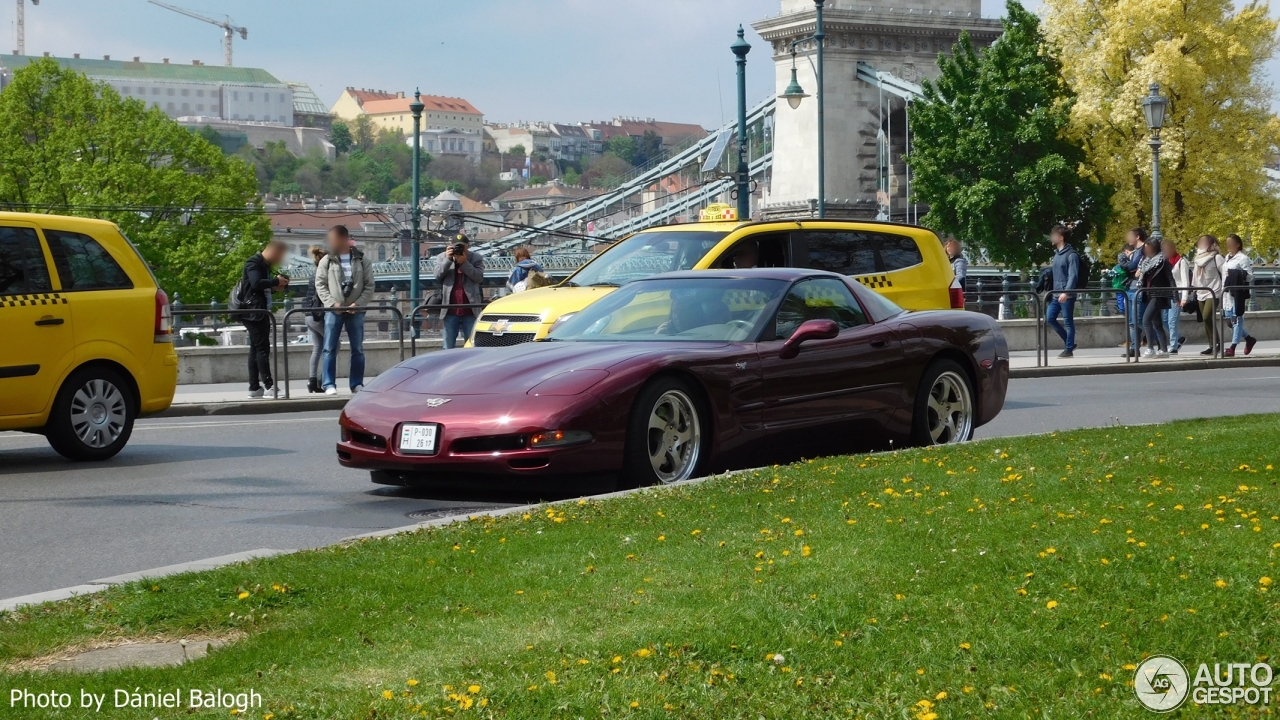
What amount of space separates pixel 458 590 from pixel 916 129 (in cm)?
5009

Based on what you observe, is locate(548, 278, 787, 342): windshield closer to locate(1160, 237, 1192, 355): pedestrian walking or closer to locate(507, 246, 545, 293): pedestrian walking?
locate(507, 246, 545, 293): pedestrian walking

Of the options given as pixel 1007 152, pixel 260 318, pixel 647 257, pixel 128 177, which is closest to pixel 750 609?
pixel 647 257

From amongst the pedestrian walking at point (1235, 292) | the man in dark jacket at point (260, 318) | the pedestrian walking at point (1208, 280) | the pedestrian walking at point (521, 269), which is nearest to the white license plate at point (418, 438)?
the man in dark jacket at point (260, 318)

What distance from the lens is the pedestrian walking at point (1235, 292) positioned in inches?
934

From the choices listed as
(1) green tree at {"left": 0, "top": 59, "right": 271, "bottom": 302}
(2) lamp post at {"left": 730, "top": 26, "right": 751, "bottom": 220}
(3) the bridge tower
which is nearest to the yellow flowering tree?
(3) the bridge tower

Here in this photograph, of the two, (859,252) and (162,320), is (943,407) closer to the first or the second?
(859,252)

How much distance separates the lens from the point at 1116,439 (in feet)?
31.4

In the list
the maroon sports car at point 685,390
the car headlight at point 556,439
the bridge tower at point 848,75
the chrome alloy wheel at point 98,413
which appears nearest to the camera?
the car headlight at point 556,439

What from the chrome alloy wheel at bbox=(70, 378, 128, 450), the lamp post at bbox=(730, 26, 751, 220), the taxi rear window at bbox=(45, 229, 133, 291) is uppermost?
the lamp post at bbox=(730, 26, 751, 220)

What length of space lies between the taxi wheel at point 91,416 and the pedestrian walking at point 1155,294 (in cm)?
1601

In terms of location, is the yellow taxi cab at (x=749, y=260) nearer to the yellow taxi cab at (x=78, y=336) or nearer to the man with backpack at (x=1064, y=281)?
the yellow taxi cab at (x=78, y=336)

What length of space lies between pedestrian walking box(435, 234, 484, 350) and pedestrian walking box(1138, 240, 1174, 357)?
9.65 meters

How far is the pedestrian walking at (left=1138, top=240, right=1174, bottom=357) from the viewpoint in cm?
2345

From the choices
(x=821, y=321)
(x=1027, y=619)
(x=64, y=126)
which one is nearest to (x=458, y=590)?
(x=1027, y=619)
